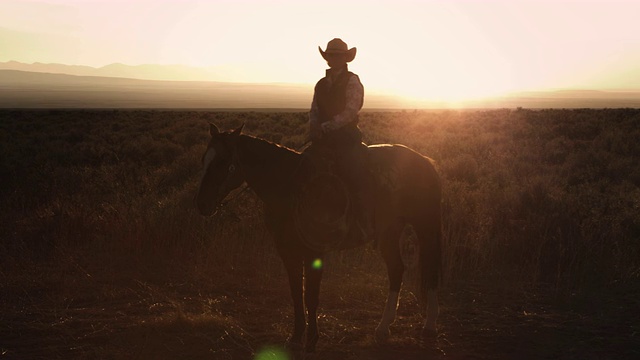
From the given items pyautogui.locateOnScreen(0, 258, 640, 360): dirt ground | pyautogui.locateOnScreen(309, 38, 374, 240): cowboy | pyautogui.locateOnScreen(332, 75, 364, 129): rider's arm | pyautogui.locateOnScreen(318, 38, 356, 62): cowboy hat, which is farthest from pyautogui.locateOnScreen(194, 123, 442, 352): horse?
pyautogui.locateOnScreen(318, 38, 356, 62): cowboy hat

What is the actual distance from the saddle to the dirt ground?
3.69ft

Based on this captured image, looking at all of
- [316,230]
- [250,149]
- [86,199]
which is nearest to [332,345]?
[316,230]

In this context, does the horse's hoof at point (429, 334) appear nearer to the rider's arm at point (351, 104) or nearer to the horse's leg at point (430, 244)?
the horse's leg at point (430, 244)

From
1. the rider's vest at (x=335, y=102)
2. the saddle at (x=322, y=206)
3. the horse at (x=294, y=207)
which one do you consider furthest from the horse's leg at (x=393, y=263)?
the rider's vest at (x=335, y=102)

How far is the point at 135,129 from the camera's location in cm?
3909

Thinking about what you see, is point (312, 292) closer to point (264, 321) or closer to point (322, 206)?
point (322, 206)

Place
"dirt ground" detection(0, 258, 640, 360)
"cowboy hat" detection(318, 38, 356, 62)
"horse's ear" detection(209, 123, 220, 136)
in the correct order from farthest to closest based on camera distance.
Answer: "cowboy hat" detection(318, 38, 356, 62) → "dirt ground" detection(0, 258, 640, 360) → "horse's ear" detection(209, 123, 220, 136)

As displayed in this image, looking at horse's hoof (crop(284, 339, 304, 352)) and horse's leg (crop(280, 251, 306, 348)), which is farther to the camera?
horse's hoof (crop(284, 339, 304, 352))

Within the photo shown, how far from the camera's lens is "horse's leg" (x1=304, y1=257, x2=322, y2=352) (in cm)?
564

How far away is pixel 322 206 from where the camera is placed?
5.64m

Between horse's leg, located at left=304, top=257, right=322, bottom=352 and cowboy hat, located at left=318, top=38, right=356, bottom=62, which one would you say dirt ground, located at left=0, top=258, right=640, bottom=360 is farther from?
cowboy hat, located at left=318, top=38, right=356, bottom=62

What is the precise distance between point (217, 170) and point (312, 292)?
57.8 inches

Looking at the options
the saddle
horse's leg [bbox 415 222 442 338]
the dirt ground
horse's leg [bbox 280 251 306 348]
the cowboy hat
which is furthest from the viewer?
horse's leg [bbox 415 222 442 338]

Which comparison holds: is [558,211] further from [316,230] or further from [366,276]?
[316,230]
